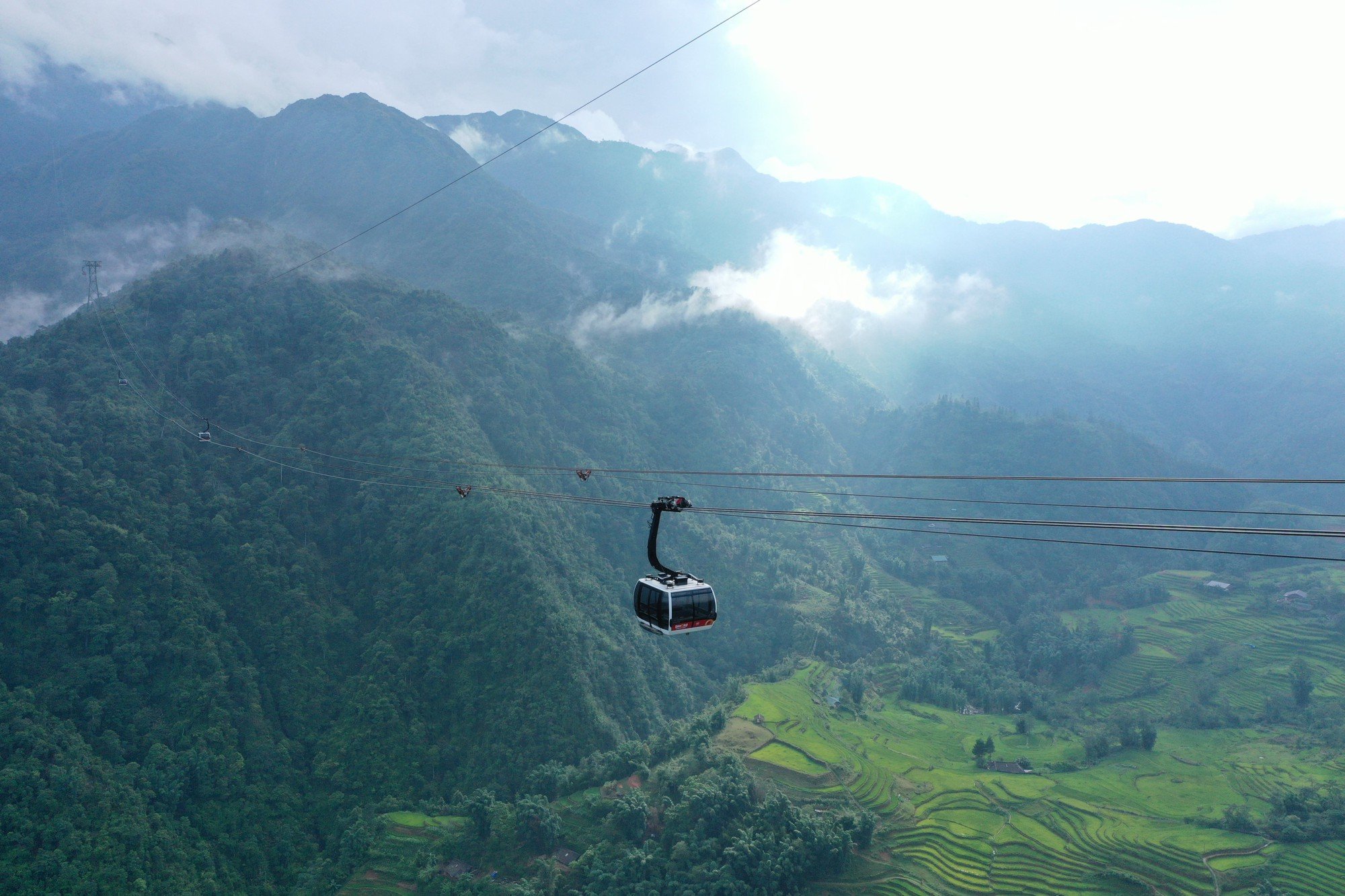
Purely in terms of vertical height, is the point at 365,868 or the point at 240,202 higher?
the point at 240,202

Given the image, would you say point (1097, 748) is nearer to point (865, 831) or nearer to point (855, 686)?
point (855, 686)

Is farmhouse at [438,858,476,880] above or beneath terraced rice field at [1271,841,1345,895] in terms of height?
above

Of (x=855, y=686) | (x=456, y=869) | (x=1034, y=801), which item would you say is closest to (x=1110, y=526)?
(x=456, y=869)

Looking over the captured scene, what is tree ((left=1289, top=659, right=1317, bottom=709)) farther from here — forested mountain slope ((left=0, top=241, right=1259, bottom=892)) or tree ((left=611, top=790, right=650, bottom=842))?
tree ((left=611, top=790, right=650, bottom=842))

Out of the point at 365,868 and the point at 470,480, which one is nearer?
the point at 365,868

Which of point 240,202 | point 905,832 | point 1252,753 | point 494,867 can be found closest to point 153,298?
point 494,867

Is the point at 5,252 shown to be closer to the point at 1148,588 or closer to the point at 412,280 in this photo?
the point at 412,280

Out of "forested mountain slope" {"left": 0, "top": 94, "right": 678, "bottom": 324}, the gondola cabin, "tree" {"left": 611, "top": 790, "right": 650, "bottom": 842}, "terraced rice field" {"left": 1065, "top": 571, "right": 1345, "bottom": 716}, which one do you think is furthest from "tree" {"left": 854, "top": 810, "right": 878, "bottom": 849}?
"forested mountain slope" {"left": 0, "top": 94, "right": 678, "bottom": 324}
